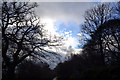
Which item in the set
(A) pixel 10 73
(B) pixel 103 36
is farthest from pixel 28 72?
(B) pixel 103 36

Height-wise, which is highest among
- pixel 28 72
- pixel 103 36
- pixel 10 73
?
pixel 103 36

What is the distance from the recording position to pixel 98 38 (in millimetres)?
17297

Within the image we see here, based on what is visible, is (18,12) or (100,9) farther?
(100,9)

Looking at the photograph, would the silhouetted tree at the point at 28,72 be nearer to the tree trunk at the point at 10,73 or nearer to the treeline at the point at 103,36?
the tree trunk at the point at 10,73

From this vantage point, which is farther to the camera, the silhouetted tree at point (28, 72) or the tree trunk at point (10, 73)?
the silhouetted tree at point (28, 72)

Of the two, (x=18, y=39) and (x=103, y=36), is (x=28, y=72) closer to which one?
(x=18, y=39)

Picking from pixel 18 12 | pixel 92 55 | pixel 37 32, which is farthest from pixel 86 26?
pixel 18 12

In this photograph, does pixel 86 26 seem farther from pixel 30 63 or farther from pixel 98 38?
pixel 30 63

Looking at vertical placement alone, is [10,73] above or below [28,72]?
above

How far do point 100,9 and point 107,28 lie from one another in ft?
13.1

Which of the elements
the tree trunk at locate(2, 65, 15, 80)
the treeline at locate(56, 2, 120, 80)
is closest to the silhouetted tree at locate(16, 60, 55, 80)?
the tree trunk at locate(2, 65, 15, 80)

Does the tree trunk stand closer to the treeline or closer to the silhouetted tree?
the silhouetted tree

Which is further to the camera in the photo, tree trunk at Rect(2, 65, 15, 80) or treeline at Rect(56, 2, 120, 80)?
treeline at Rect(56, 2, 120, 80)

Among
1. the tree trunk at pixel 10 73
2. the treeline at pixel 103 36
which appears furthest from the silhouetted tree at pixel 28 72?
the treeline at pixel 103 36
